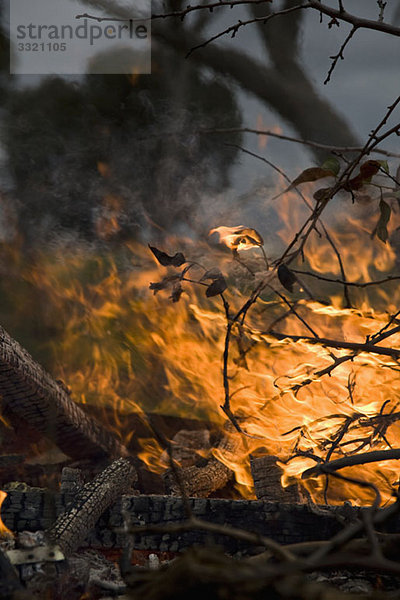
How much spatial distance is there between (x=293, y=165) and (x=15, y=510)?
253cm

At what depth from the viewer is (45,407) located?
1.99m

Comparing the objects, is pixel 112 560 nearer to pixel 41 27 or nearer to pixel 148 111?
pixel 148 111

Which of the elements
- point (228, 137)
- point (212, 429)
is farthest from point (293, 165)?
point (212, 429)

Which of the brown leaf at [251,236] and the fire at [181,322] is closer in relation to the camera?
the brown leaf at [251,236]

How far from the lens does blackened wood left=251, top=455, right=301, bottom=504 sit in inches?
71.9

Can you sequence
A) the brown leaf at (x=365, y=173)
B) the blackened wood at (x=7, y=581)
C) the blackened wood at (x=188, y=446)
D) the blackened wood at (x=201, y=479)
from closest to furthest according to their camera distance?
the blackened wood at (x=7, y=581)
the brown leaf at (x=365, y=173)
the blackened wood at (x=201, y=479)
the blackened wood at (x=188, y=446)

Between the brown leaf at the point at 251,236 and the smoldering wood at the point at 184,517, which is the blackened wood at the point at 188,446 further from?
the brown leaf at the point at 251,236

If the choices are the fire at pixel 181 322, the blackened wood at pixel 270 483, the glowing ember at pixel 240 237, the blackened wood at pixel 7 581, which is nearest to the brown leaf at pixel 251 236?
the glowing ember at pixel 240 237

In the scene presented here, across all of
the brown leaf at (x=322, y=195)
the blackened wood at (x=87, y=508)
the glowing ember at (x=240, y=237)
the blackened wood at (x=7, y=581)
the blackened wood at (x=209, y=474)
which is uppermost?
the brown leaf at (x=322, y=195)

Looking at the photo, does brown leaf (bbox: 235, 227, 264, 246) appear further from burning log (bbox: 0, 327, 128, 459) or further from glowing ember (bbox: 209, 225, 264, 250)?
burning log (bbox: 0, 327, 128, 459)

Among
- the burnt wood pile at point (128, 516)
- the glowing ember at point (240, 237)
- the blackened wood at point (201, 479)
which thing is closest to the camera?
the burnt wood pile at point (128, 516)

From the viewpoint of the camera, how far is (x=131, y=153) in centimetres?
341

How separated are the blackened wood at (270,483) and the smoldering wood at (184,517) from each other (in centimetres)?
34

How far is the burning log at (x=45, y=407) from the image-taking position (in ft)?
5.98
